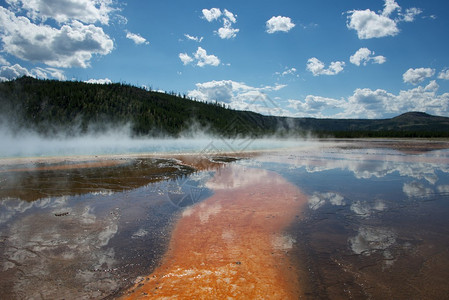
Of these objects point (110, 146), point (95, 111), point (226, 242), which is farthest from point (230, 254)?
point (95, 111)

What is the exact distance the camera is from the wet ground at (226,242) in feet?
14.3

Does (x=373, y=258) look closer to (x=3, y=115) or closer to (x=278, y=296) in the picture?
(x=278, y=296)

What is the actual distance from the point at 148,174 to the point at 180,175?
193cm

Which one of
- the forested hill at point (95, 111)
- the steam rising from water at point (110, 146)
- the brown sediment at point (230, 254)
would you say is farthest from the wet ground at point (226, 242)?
the forested hill at point (95, 111)

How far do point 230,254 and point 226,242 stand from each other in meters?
0.60

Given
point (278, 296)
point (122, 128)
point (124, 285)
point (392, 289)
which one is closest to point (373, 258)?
point (392, 289)

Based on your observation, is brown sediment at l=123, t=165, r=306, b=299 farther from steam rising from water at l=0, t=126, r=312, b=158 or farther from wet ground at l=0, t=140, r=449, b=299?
steam rising from water at l=0, t=126, r=312, b=158

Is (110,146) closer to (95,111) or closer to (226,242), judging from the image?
(226,242)

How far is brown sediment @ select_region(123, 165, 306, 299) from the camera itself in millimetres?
4281

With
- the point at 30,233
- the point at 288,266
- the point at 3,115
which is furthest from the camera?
the point at 3,115

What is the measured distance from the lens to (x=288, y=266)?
197 inches

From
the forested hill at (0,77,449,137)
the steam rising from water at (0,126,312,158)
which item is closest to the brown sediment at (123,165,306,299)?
the steam rising from water at (0,126,312,158)

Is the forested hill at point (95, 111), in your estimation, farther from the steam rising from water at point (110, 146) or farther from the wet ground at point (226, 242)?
the wet ground at point (226, 242)

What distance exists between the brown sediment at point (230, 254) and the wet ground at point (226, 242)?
0.03 m
